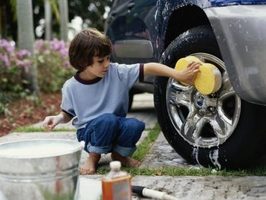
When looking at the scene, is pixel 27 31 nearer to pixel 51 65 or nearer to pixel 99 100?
pixel 51 65

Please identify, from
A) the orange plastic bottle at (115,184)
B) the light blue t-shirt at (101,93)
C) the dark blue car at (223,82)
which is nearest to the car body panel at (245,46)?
the dark blue car at (223,82)

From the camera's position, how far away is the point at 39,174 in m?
2.36

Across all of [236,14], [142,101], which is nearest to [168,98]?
[236,14]

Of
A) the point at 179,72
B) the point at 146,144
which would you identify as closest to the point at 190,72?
the point at 179,72

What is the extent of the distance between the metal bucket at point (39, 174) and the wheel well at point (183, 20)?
1.38 metres

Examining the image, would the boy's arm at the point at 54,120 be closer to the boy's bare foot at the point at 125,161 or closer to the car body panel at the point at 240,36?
the boy's bare foot at the point at 125,161

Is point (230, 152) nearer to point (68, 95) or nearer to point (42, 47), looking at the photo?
point (68, 95)

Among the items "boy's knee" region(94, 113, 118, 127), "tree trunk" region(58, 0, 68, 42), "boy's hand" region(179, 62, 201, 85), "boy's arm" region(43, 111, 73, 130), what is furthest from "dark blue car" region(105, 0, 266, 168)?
"tree trunk" region(58, 0, 68, 42)

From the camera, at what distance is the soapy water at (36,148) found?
8.02 ft

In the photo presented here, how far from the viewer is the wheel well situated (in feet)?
11.6

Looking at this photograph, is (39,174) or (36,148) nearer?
(39,174)

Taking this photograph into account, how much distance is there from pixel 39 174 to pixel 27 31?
543cm

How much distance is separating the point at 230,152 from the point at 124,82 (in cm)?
76

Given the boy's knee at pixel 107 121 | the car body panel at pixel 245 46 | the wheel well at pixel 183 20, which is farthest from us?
the wheel well at pixel 183 20
